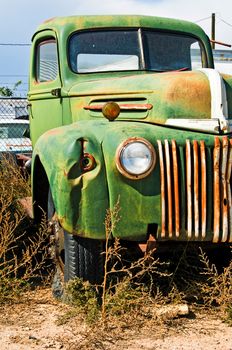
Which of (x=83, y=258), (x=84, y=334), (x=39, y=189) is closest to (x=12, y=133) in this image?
(x=39, y=189)

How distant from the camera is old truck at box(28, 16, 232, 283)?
381 centimetres

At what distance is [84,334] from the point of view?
3607 mm

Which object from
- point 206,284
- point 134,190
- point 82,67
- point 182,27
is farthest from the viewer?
point 182,27

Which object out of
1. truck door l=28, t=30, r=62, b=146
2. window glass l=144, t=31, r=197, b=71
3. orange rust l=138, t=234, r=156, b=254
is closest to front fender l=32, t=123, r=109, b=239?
orange rust l=138, t=234, r=156, b=254

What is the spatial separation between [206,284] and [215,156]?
0.96 m

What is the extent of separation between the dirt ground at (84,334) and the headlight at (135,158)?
926mm

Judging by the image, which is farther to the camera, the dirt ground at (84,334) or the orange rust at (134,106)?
the orange rust at (134,106)

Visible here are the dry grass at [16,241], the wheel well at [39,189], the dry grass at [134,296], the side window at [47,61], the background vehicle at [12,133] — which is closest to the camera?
the dry grass at [134,296]

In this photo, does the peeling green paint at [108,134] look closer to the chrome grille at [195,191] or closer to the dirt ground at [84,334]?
the chrome grille at [195,191]

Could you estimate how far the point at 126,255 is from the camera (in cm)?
462

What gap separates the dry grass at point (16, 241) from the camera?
4.39 m

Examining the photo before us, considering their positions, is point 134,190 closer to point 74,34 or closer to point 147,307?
point 147,307

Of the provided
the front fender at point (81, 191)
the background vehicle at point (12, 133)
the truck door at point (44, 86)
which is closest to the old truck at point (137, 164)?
the front fender at point (81, 191)

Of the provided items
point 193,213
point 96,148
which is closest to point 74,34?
point 96,148
